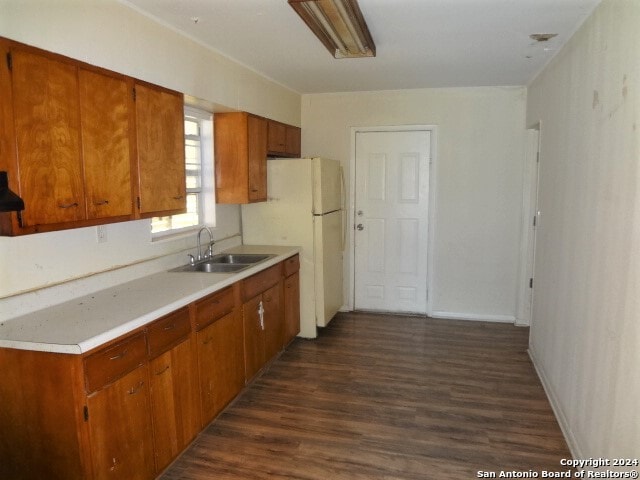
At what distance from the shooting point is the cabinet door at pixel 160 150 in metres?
2.56

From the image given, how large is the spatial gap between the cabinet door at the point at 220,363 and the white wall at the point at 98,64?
2.02ft

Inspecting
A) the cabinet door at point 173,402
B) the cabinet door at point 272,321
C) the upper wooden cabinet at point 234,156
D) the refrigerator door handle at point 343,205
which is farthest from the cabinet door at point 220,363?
the refrigerator door handle at point 343,205

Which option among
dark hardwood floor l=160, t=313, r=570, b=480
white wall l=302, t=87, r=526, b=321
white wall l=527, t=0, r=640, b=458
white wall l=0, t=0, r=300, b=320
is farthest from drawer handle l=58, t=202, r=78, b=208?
white wall l=302, t=87, r=526, b=321

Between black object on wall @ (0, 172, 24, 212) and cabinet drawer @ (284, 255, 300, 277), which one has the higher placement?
black object on wall @ (0, 172, 24, 212)

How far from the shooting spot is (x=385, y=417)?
10.1 ft

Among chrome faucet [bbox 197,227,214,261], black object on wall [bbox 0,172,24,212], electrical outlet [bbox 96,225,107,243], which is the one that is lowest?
chrome faucet [bbox 197,227,214,261]

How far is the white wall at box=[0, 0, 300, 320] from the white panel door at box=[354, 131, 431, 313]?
80.7 inches

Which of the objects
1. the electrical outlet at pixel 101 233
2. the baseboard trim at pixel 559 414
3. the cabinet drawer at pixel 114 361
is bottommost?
the baseboard trim at pixel 559 414

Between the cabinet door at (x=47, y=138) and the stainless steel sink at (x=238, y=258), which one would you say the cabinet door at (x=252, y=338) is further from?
the cabinet door at (x=47, y=138)

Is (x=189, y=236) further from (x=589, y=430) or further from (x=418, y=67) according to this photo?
(x=589, y=430)

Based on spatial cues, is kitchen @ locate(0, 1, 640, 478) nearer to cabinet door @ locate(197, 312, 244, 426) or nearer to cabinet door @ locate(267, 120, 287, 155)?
cabinet door @ locate(267, 120, 287, 155)

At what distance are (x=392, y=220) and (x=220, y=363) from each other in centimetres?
283

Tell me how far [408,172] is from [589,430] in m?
3.22

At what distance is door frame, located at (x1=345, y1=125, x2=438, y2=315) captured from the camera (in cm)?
503
